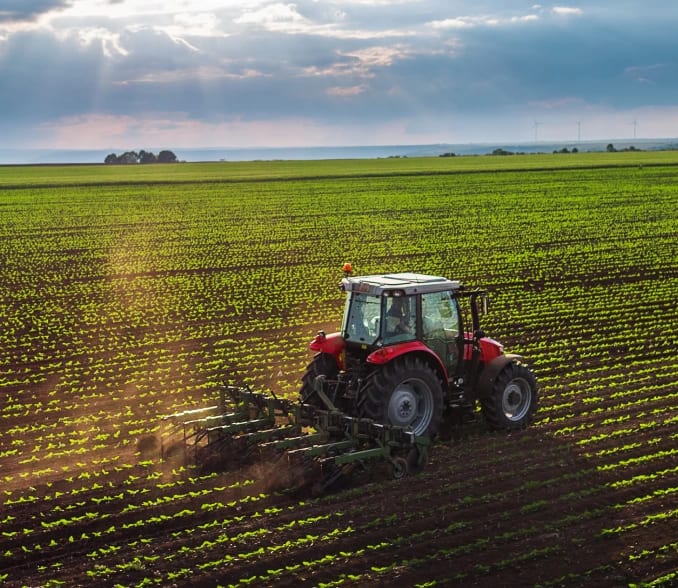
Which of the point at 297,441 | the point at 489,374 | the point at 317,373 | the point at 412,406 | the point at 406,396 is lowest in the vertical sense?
the point at 297,441

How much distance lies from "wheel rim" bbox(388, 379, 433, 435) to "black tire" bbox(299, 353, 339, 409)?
1.09 metres

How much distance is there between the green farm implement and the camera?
11734 mm

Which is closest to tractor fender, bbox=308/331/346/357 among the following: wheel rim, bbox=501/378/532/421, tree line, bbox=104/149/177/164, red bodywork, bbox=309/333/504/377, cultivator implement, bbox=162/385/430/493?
red bodywork, bbox=309/333/504/377

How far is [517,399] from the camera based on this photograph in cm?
1377

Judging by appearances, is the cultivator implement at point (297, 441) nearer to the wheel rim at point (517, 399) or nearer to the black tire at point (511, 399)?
the black tire at point (511, 399)

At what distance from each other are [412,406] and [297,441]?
1.73 meters

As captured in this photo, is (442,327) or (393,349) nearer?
(393,349)

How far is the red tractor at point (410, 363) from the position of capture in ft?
40.0

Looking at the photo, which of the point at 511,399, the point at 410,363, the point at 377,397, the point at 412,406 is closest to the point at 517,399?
the point at 511,399

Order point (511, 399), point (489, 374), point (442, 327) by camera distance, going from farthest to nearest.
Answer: point (511, 399)
point (489, 374)
point (442, 327)

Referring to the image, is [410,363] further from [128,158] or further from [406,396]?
[128,158]

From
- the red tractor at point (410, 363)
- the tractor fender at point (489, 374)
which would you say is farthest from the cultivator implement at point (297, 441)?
the tractor fender at point (489, 374)

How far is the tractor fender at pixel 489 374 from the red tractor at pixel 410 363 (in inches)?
0.6

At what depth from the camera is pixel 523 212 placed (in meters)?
47.3
